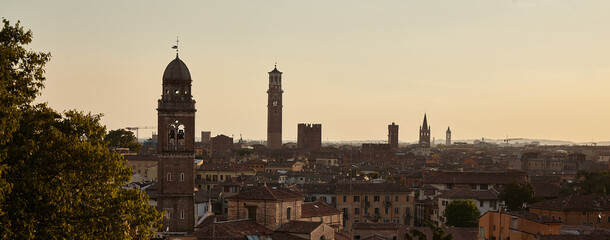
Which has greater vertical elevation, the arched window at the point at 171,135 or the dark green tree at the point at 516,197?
the arched window at the point at 171,135

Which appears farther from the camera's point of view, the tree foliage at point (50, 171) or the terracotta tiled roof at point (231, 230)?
the terracotta tiled roof at point (231, 230)

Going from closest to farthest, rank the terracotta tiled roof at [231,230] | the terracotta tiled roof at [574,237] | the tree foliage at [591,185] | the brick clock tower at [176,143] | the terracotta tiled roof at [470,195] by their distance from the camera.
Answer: the terracotta tiled roof at [574,237] < the terracotta tiled roof at [231,230] < the brick clock tower at [176,143] < the terracotta tiled roof at [470,195] < the tree foliage at [591,185]

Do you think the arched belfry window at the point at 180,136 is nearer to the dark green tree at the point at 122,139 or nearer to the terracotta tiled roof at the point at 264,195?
the terracotta tiled roof at the point at 264,195

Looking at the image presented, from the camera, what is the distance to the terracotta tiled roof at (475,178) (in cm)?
8356

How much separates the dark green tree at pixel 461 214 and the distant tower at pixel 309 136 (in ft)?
394

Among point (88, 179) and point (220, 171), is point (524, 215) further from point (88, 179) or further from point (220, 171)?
point (220, 171)

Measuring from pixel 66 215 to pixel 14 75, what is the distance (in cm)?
351

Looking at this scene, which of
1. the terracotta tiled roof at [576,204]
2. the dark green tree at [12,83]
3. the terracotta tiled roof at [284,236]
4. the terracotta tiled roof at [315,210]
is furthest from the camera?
the terracotta tiled roof at [576,204]

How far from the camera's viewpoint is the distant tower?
598 ft

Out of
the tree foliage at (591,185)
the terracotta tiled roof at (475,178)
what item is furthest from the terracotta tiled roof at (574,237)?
the terracotta tiled roof at (475,178)

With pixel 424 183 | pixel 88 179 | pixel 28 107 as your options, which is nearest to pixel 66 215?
pixel 88 179

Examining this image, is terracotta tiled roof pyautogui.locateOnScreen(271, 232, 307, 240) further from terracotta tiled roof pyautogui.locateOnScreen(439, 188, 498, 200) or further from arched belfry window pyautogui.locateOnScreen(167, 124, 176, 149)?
terracotta tiled roof pyautogui.locateOnScreen(439, 188, 498, 200)

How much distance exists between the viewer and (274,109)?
6688 inches

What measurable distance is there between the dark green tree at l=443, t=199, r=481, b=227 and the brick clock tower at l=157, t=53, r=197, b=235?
24685 millimetres
